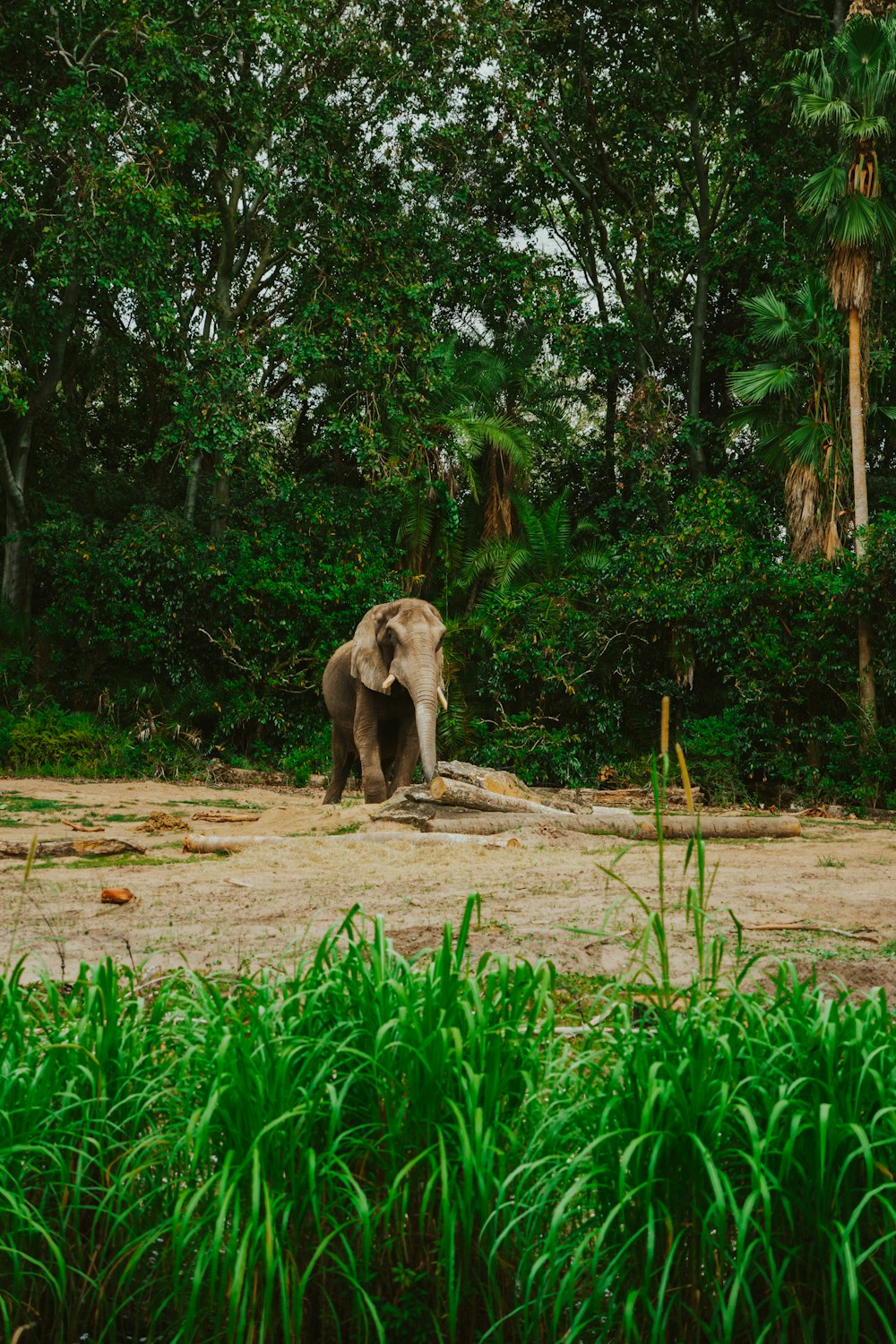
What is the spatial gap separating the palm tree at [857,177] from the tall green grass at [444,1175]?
53.5 ft

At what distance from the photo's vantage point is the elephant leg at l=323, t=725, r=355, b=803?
13766 mm

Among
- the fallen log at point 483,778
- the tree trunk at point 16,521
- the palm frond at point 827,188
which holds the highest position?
the palm frond at point 827,188

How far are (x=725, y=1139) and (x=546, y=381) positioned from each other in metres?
23.9

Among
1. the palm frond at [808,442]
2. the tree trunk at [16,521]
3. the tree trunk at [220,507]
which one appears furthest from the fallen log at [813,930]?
the tree trunk at [16,521]

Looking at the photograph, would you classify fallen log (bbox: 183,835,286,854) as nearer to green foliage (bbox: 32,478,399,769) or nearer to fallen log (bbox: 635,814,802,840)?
fallen log (bbox: 635,814,802,840)

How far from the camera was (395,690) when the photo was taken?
1198cm

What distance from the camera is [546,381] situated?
82.7 feet

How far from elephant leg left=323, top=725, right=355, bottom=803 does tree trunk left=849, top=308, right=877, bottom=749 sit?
6814 mm

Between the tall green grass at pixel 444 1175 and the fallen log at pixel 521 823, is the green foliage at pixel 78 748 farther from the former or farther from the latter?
the tall green grass at pixel 444 1175

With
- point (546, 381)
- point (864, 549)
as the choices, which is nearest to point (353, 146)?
point (546, 381)

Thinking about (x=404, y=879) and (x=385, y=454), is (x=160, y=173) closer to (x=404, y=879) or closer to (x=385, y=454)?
(x=385, y=454)

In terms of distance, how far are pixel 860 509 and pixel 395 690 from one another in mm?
9020

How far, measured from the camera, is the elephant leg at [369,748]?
11906 mm

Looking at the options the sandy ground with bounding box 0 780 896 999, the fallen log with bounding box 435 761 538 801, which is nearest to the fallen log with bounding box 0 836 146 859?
the sandy ground with bounding box 0 780 896 999
